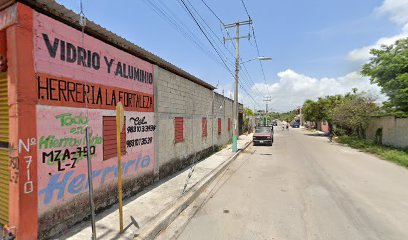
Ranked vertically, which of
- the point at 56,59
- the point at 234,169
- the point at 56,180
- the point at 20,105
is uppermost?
the point at 56,59

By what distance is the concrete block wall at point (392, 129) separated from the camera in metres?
15.3

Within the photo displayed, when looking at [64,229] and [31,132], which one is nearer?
[31,132]

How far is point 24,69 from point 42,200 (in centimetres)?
230

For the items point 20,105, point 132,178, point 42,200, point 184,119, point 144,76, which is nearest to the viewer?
point 20,105

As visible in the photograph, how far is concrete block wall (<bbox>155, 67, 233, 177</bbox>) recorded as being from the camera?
8.04 meters

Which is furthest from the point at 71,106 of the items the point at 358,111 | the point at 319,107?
the point at 319,107

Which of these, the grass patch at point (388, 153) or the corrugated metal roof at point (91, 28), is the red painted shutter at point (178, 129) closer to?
the corrugated metal roof at point (91, 28)

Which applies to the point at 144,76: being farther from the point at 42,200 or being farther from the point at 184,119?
the point at 42,200

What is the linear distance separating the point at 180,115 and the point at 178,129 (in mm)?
681

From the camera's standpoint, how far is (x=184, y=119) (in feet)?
33.7

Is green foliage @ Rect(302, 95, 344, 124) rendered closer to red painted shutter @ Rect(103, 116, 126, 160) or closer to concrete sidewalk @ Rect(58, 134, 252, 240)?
concrete sidewalk @ Rect(58, 134, 252, 240)

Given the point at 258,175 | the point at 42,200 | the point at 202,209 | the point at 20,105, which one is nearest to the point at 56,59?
the point at 20,105

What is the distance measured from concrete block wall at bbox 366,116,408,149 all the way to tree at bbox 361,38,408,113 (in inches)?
38.3

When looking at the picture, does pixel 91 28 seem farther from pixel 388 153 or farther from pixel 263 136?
pixel 263 136
